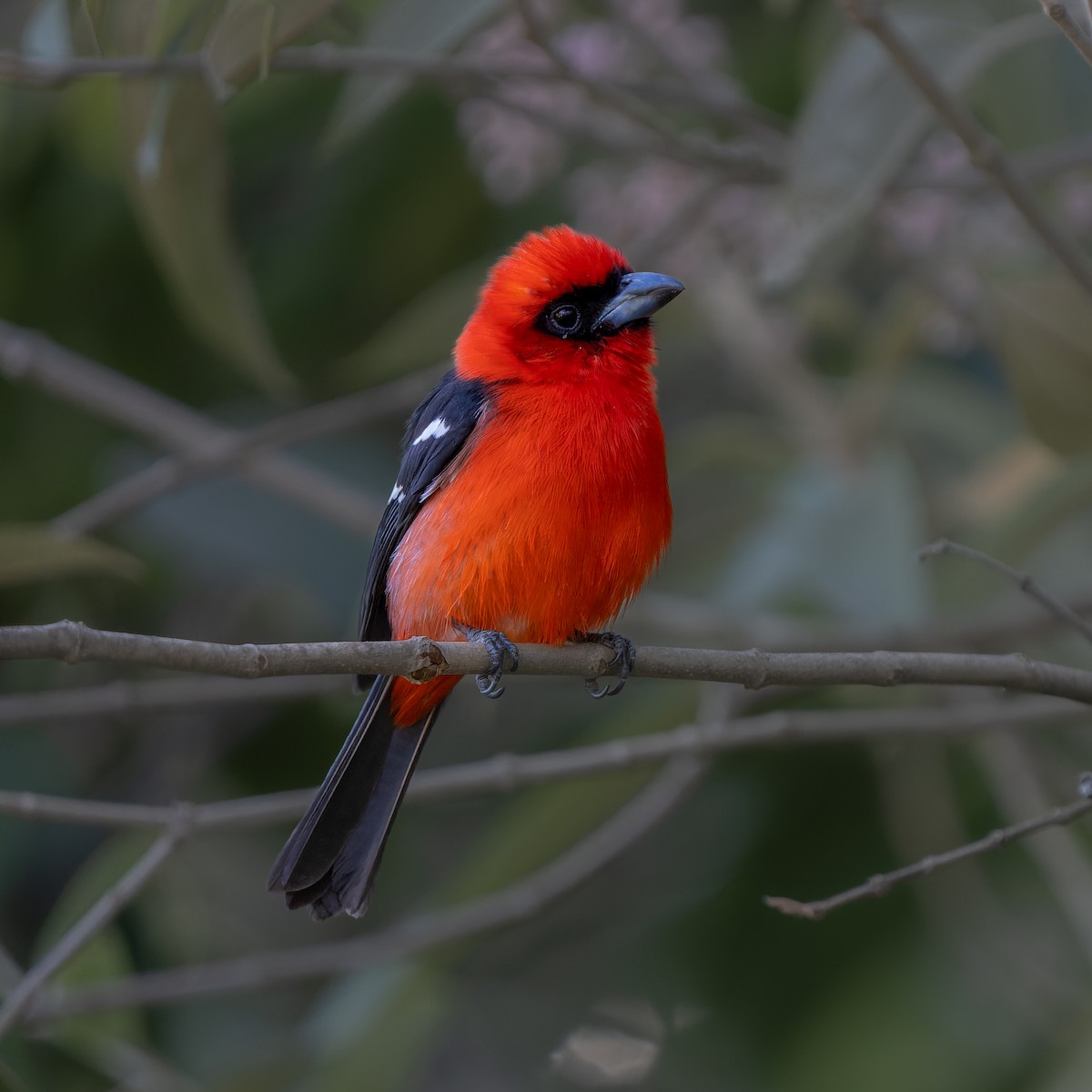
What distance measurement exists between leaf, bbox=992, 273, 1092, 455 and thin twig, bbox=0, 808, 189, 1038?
221 cm

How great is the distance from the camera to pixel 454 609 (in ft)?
10.9

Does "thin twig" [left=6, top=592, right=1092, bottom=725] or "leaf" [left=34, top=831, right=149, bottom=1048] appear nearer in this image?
"leaf" [left=34, top=831, right=149, bottom=1048]

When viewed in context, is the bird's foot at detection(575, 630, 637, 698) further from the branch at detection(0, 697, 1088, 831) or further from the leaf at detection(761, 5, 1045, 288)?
the leaf at detection(761, 5, 1045, 288)

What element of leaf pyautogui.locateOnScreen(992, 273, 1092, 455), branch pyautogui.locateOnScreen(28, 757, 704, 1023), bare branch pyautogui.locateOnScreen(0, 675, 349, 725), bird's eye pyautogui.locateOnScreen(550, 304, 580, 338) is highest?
bird's eye pyautogui.locateOnScreen(550, 304, 580, 338)

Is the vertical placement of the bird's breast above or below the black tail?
above

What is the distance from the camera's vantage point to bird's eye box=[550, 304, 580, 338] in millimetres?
3736

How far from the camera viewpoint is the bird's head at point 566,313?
3633mm

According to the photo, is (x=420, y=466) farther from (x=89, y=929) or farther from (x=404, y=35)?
(x=89, y=929)

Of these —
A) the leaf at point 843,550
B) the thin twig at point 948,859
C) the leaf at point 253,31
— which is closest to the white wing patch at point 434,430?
the leaf at point 253,31

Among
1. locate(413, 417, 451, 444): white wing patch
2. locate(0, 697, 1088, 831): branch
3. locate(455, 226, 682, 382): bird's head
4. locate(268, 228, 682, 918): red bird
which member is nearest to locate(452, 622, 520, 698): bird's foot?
locate(268, 228, 682, 918): red bird

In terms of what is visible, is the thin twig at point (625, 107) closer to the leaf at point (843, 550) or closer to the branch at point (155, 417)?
the leaf at point (843, 550)

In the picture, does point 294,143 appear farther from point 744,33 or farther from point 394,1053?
point 394,1053

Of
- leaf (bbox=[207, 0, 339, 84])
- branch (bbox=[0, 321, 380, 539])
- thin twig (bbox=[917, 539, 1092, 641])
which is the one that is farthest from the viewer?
branch (bbox=[0, 321, 380, 539])

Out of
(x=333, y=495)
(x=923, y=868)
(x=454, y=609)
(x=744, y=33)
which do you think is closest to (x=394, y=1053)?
(x=454, y=609)
